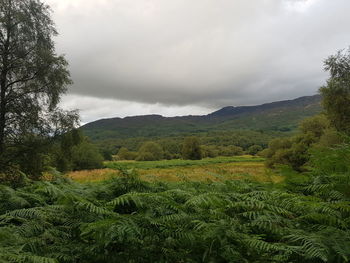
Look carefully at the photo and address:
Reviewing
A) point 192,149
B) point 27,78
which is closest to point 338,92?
point 27,78

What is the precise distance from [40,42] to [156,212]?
1551 cm

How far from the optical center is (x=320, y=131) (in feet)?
129

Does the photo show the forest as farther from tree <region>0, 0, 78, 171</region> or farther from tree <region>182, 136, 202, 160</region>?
tree <region>182, 136, 202, 160</region>

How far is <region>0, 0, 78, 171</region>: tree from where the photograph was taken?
48.2 feet

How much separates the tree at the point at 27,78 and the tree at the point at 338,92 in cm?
2014

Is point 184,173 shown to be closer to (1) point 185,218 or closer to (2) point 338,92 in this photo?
(1) point 185,218

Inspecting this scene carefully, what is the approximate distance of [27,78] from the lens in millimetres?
15234

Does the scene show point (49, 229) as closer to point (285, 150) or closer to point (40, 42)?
point (40, 42)

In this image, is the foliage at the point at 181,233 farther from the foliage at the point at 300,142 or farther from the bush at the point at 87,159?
the bush at the point at 87,159

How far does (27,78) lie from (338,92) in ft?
74.6

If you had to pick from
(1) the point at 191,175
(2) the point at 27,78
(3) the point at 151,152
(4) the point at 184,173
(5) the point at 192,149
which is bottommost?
(3) the point at 151,152

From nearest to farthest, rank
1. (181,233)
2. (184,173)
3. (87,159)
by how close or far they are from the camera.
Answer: (181,233)
(184,173)
(87,159)

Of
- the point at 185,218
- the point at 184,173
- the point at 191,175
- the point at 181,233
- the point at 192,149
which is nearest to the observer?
the point at 181,233

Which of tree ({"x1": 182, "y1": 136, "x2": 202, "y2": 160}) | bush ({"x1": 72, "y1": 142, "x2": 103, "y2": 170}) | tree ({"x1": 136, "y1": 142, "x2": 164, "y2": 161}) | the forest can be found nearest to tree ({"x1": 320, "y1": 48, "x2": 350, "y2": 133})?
the forest
